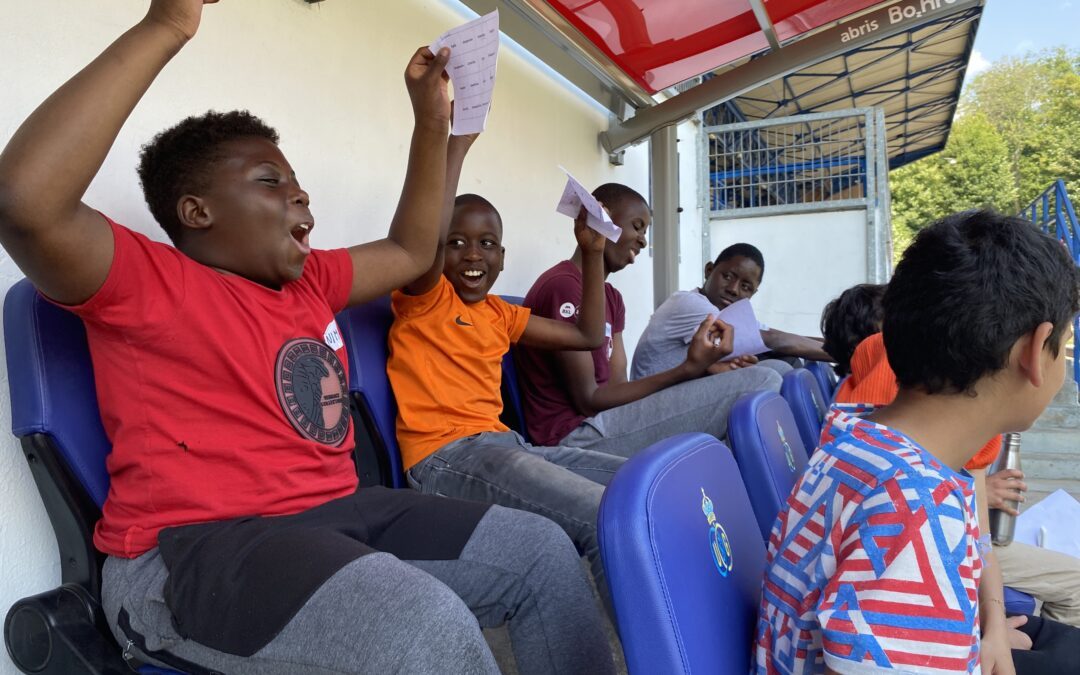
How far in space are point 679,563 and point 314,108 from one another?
1.84 m

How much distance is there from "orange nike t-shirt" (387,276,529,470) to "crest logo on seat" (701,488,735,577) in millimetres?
1052

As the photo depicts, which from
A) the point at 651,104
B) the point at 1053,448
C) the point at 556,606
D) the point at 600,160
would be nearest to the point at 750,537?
the point at 556,606

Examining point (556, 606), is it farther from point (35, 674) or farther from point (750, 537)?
point (35, 674)

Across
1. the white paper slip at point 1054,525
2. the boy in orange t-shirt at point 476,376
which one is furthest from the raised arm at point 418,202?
the white paper slip at point 1054,525

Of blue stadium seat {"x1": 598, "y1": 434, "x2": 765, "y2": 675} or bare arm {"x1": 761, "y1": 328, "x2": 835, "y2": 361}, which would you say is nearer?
blue stadium seat {"x1": 598, "y1": 434, "x2": 765, "y2": 675}

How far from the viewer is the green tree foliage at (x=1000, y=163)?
26.4m

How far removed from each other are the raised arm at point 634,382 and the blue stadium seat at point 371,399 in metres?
0.68

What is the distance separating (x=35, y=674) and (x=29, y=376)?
1.53 ft

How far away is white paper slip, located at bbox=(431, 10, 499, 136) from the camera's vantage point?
4.92 ft

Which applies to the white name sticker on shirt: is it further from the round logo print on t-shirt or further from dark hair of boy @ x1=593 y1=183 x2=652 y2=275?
dark hair of boy @ x1=593 y1=183 x2=652 y2=275

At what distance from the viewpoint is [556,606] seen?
125cm

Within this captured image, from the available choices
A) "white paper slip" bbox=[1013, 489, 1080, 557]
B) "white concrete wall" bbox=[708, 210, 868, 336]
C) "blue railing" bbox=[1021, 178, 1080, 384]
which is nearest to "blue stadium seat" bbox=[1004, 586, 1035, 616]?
"white paper slip" bbox=[1013, 489, 1080, 557]

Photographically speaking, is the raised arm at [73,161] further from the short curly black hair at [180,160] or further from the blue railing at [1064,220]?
the blue railing at [1064,220]

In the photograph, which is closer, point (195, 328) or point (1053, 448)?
point (195, 328)
